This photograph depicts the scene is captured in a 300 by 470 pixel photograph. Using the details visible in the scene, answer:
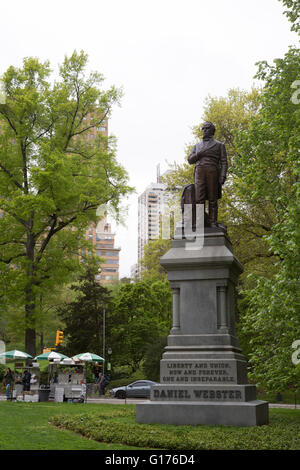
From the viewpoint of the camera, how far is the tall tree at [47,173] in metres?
27.5

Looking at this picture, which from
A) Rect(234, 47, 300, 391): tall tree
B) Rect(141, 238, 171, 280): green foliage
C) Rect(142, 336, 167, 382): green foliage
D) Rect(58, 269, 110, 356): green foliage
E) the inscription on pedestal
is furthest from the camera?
Rect(141, 238, 171, 280): green foliage

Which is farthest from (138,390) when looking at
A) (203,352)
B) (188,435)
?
(188,435)

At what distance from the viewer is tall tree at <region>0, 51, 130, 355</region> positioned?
2748 centimetres

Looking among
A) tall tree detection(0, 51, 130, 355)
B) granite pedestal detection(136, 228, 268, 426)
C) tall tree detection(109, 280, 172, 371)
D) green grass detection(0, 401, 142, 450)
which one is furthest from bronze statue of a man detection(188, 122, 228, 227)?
tall tree detection(109, 280, 172, 371)

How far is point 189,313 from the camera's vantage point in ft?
43.9

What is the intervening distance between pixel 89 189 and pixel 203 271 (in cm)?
1658

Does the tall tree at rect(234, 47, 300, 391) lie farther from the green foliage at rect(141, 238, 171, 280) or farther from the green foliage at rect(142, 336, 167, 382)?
the green foliage at rect(142, 336, 167, 382)

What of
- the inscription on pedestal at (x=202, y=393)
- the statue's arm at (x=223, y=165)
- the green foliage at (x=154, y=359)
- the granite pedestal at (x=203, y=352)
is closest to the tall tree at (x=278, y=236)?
the granite pedestal at (x=203, y=352)

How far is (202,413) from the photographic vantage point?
465 inches

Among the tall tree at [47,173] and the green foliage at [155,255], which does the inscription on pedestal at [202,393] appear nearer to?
the tall tree at [47,173]

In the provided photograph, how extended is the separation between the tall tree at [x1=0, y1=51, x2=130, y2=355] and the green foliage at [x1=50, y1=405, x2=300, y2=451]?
54.5 feet

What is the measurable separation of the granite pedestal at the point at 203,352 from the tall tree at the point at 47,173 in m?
14.3
